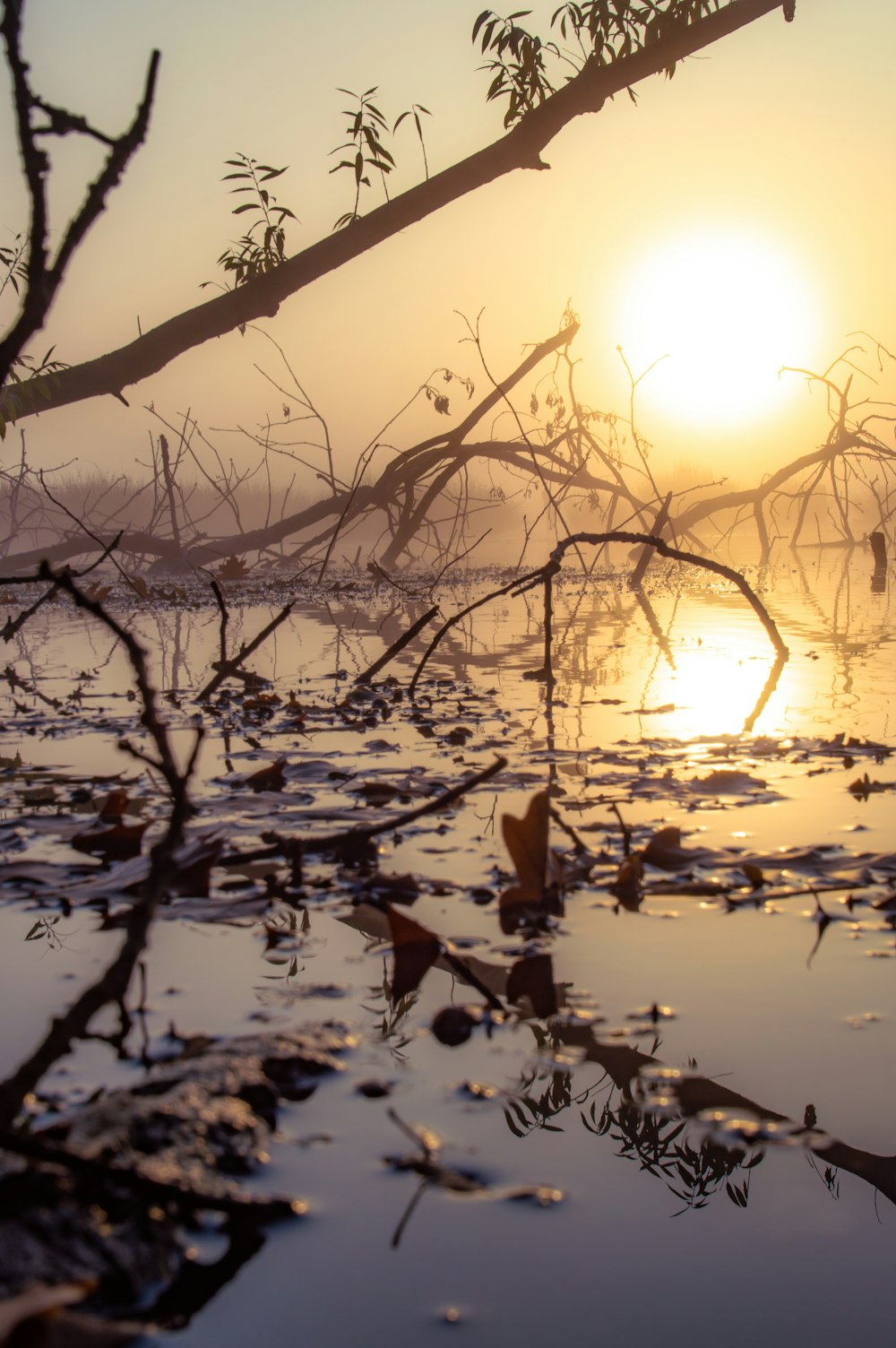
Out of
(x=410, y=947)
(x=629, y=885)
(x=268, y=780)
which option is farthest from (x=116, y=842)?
→ (x=629, y=885)

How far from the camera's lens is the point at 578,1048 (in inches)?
55.5

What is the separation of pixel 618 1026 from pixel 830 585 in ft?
34.7

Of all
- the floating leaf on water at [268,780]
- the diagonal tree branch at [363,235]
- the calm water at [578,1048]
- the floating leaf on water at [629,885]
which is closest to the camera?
the calm water at [578,1048]

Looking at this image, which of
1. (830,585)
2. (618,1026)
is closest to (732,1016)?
(618,1026)

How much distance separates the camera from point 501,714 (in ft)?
13.5

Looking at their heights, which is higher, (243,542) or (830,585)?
(243,542)

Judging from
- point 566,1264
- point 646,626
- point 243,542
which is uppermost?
point 243,542

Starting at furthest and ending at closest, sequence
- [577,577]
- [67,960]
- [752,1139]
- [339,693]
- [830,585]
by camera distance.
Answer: [577,577] < [830,585] < [339,693] < [67,960] < [752,1139]

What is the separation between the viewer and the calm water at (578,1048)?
0.96m

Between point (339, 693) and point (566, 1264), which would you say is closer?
point (566, 1264)

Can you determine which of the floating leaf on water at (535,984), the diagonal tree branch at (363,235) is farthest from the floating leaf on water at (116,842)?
the diagonal tree branch at (363,235)

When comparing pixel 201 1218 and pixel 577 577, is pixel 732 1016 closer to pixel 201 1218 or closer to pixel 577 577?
pixel 201 1218

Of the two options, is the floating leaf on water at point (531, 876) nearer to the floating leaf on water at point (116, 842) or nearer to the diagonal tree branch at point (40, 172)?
the floating leaf on water at point (116, 842)

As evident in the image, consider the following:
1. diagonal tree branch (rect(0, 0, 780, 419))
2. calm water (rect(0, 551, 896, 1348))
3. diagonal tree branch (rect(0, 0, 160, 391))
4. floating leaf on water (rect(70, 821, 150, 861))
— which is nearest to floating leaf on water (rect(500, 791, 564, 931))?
calm water (rect(0, 551, 896, 1348))
